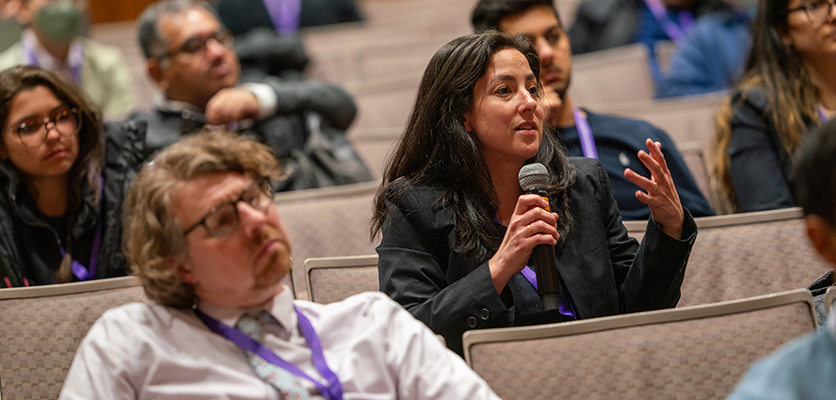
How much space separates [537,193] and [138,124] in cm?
128

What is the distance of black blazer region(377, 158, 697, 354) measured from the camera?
56.0 inches

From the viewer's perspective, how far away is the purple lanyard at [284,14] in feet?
13.6

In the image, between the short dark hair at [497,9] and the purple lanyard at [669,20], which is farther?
the purple lanyard at [669,20]

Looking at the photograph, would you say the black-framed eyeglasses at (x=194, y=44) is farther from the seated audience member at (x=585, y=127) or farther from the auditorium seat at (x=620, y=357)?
the auditorium seat at (x=620, y=357)

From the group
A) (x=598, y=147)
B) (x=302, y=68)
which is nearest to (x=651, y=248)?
(x=598, y=147)

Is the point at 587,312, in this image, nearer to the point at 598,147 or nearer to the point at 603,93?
the point at 598,147

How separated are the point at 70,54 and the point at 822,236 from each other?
3404mm

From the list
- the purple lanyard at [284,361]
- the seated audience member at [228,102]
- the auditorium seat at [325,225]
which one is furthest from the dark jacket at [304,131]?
the purple lanyard at [284,361]

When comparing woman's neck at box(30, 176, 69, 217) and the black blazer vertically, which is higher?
the black blazer

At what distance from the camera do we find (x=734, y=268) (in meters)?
1.74

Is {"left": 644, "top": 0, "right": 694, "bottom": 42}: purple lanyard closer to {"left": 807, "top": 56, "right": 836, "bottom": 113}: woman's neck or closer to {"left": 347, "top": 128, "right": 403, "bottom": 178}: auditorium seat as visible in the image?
{"left": 807, "top": 56, "right": 836, "bottom": 113}: woman's neck

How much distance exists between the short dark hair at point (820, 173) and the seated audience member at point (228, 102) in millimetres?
1696

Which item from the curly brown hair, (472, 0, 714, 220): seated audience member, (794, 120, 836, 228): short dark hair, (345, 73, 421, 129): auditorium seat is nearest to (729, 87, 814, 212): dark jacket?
(472, 0, 714, 220): seated audience member

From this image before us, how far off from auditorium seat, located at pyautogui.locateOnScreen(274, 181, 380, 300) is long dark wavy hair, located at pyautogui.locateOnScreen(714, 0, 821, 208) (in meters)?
1.00
